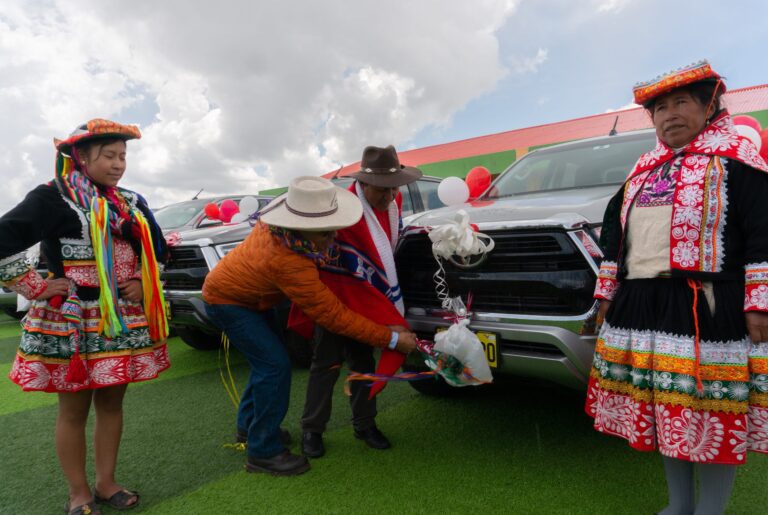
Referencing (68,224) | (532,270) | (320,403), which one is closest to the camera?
(68,224)

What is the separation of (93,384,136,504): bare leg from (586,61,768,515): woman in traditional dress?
214 centimetres

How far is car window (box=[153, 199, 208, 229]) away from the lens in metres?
5.94

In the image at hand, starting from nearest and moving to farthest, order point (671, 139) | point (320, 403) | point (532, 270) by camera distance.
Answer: point (671, 139)
point (532, 270)
point (320, 403)

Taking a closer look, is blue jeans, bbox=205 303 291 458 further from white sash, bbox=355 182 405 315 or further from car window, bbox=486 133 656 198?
car window, bbox=486 133 656 198

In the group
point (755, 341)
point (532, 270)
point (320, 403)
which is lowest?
point (320, 403)

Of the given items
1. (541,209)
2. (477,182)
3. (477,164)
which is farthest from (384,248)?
(477,164)

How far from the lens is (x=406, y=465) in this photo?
8.38 feet

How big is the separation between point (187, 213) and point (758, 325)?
591 cm

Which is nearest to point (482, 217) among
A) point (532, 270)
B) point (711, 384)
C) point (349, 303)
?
point (532, 270)

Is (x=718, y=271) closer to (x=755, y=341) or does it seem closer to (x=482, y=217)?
(x=755, y=341)

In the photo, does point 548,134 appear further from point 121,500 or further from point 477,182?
point 121,500

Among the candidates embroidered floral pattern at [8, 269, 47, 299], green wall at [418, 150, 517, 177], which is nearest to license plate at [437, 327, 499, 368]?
embroidered floral pattern at [8, 269, 47, 299]

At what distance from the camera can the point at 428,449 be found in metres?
2.73

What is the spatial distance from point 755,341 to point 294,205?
1814 millimetres
